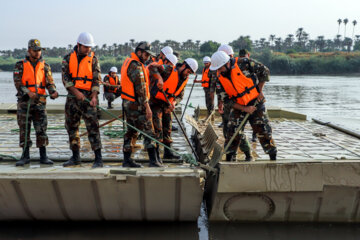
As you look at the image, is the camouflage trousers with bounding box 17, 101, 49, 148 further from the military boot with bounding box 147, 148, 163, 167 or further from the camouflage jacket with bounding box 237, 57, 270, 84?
the camouflage jacket with bounding box 237, 57, 270, 84

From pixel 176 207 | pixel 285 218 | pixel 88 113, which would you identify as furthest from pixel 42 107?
pixel 285 218

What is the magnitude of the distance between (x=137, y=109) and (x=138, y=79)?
43cm

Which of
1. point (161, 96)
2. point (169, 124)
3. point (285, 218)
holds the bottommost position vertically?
point (285, 218)

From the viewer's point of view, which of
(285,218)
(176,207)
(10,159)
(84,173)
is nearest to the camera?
(84,173)

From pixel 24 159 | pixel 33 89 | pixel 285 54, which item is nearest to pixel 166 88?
pixel 33 89

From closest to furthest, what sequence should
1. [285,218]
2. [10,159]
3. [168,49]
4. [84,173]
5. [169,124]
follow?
1. [84,173]
2. [285,218]
3. [10,159]
4. [169,124]
5. [168,49]

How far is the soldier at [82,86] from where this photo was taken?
5098 millimetres

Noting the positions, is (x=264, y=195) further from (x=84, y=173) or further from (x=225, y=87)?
(x=84, y=173)

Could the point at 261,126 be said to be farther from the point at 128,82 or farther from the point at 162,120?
the point at 128,82

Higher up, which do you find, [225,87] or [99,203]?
[225,87]

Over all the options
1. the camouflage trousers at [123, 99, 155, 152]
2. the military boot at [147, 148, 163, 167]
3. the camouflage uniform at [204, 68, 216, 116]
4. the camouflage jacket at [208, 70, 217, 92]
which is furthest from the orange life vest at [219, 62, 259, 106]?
the camouflage uniform at [204, 68, 216, 116]

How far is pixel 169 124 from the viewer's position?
20.6ft

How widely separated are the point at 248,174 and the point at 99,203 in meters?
1.94

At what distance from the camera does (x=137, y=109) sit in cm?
524
